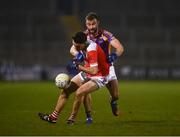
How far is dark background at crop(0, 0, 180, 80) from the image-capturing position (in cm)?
3309

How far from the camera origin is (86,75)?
10.5 meters

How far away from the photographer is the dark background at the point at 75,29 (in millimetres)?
33094

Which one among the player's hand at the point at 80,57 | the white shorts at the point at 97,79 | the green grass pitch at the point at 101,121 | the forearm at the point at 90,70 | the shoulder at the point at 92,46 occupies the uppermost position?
the shoulder at the point at 92,46

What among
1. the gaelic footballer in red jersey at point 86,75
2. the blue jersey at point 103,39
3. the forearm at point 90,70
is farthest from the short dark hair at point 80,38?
the blue jersey at point 103,39

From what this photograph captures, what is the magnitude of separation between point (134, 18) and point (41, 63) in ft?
21.2

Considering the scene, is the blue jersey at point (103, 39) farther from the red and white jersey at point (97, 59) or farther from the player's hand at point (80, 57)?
the player's hand at point (80, 57)

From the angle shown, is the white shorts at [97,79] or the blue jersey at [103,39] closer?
the white shorts at [97,79]

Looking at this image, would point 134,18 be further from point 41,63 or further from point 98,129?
point 98,129

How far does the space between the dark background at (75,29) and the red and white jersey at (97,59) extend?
2193 centimetres

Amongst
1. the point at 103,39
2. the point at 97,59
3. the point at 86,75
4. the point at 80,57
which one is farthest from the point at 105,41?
the point at 80,57

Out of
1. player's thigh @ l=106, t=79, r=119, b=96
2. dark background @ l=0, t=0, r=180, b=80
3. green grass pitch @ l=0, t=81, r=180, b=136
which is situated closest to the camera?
green grass pitch @ l=0, t=81, r=180, b=136

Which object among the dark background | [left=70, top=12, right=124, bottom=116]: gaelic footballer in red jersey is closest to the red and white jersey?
[left=70, top=12, right=124, bottom=116]: gaelic footballer in red jersey

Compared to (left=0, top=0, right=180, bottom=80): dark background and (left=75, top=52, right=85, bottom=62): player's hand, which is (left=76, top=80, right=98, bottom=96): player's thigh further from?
(left=0, top=0, right=180, bottom=80): dark background

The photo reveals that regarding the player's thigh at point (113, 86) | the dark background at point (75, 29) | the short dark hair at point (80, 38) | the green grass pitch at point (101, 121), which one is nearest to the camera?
the green grass pitch at point (101, 121)
